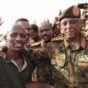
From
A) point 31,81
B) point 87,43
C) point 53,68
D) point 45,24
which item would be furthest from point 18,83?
point 45,24

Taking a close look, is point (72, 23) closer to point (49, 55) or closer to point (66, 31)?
point (66, 31)

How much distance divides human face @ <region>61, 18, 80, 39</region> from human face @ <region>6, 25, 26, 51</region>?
2.25 ft

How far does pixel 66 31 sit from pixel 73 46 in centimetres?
29

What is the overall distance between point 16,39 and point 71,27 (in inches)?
35.5

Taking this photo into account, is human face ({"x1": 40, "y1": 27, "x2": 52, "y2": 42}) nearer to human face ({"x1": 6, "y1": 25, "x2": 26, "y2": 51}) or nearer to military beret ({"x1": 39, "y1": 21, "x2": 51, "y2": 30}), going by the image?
military beret ({"x1": 39, "y1": 21, "x2": 51, "y2": 30})

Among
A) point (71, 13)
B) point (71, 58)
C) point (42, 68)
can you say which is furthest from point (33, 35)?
point (71, 58)

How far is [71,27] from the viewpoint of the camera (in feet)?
19.6

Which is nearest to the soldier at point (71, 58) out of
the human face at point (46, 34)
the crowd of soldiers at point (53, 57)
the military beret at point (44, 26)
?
the crowd of soldiers at point (53, 57)

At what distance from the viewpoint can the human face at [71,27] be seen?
5.96 metres

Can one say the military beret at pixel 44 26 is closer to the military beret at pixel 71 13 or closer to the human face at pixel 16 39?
the military beret at pixel 71 13

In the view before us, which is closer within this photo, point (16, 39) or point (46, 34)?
point (16, 39)

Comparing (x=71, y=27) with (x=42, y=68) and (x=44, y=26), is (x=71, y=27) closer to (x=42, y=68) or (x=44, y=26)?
(x=42, y=68)

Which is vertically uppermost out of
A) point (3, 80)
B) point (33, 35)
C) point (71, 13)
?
point (71, 13)

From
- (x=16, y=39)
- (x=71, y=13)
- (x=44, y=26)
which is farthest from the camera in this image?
(x=44, y=26)
